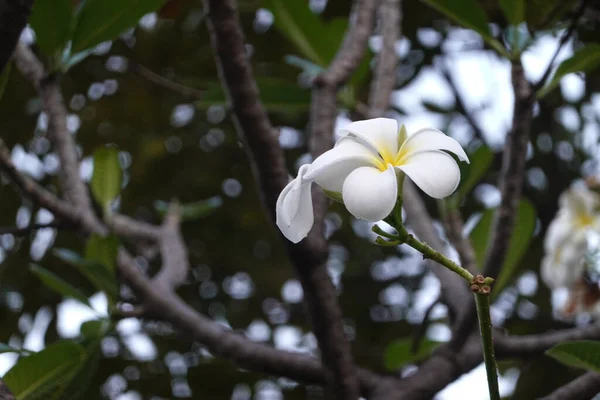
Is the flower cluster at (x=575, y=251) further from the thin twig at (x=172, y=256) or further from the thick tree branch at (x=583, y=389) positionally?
the thin twig at (x=172, y=256)

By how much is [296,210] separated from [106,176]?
754 millimetres

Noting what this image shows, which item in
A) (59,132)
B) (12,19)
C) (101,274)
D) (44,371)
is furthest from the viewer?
(59,132)

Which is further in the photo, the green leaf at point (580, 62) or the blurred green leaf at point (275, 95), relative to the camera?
the blurred green leaf at point (275, 95)

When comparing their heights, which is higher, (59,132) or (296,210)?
(59,132)

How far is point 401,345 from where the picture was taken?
41.0 inches

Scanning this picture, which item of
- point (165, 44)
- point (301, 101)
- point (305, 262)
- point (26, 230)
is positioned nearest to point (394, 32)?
point (301, 101)

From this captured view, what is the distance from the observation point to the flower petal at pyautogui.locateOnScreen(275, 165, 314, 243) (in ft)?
1.35

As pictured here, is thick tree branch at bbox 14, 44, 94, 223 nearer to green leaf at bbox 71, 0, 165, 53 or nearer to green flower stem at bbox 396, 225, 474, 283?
green leaf at bbox 71, 0, 165, 53

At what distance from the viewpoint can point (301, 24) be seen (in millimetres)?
995

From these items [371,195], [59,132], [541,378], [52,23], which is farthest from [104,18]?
[541,378]

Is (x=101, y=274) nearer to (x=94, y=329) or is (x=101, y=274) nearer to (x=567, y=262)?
(x=94, y=329)

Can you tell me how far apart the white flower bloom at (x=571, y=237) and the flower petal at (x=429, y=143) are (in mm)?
502

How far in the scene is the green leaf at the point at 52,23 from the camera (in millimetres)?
771

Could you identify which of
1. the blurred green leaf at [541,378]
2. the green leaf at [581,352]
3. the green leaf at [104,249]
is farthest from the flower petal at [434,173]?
the blurred green leaf at [541,378]
